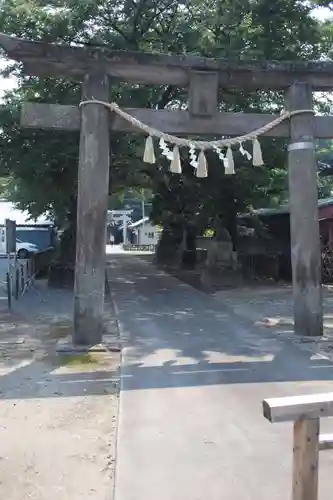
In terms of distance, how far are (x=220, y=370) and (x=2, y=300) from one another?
9734 mm

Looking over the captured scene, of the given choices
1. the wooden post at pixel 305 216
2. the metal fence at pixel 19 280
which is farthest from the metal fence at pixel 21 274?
the wooden post at pixel 305 216

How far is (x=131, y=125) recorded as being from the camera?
8719 millimetres

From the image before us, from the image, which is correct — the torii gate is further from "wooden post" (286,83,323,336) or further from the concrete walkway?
the concrete walkway

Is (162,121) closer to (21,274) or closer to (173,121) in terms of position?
(173,121)

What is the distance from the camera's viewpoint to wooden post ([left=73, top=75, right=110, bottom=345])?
843 cm

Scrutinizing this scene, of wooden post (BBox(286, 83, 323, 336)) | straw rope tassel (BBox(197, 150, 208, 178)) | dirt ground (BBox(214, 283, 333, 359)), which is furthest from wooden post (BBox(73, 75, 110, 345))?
dirt ground (BBox(214, 283, 333, 359))

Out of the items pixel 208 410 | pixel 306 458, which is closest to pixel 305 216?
pixel 208 410

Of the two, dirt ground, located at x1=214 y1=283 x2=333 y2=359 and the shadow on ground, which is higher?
dirt ground, located at x1=214 y1=283 x2=333 y2=359

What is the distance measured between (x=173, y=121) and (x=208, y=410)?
474 cm

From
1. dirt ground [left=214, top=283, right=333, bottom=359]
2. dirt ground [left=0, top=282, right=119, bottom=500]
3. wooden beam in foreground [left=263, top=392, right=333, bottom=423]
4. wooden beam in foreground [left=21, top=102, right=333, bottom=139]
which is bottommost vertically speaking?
dirt ground [left=0, top=282, right=119, bottom=500]

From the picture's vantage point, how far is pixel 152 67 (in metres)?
8.76

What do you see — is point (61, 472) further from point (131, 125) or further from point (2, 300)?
point (2, 300)

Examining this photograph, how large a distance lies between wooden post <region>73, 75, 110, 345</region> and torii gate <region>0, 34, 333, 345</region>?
1cm

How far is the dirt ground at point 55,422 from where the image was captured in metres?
4.03
